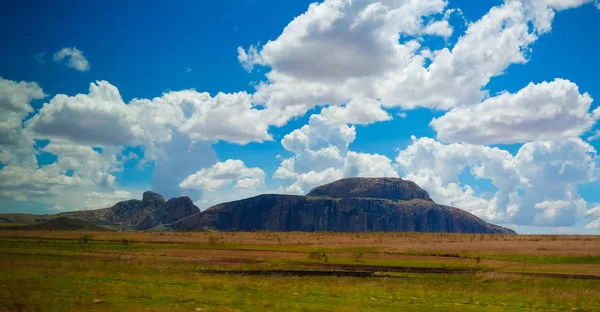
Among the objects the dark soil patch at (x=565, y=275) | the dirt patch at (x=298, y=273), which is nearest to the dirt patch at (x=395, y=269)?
the dirt patch at (x=298, y=273)

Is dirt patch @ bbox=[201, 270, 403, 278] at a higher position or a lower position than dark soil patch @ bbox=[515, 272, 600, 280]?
lower

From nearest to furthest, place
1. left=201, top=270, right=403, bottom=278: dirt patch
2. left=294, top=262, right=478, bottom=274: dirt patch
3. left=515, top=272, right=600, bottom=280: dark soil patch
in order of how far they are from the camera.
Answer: left=515, top=272, right=600, bottom=280: dark soil patch < left=201, top=270, right=403, bottom=278: dirt patch < left=294, top=262, right=478, bottom=274: dirt patch

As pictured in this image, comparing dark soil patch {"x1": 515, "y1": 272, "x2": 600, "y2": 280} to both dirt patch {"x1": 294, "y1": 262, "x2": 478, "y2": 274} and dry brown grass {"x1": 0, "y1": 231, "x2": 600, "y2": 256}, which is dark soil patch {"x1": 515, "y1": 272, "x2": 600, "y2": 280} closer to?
dirt patch {"x1": 294, "y1": 262, "x2": 478, "y2": 274}

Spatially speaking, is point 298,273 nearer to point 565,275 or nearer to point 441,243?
point 565,275

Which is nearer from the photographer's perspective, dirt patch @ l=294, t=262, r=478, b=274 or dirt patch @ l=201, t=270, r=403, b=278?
A: dirt patch @ l=201, t=270, r=403, b=278

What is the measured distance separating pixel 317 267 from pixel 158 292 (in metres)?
28.8

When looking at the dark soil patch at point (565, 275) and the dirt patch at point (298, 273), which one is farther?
the dirt patch at point (298, 273)

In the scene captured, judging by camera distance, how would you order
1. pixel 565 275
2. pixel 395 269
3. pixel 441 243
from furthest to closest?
pixel 441 243
pixel 395 269
pixel 565 275

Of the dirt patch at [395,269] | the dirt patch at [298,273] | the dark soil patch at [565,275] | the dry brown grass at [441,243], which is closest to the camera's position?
the dark soil patch at [565,275]

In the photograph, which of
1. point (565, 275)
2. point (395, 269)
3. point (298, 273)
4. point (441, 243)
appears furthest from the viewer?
point (441, 243)

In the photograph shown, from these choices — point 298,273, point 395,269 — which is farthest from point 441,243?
point 298,273

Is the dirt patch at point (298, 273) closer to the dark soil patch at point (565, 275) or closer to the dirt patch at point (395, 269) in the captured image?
the dirt patch at point (395, 269)

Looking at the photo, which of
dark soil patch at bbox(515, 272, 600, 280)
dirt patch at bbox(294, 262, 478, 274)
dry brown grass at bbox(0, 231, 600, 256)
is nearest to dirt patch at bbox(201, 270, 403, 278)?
dirt patch at bbox(294, 262, 478, 274)

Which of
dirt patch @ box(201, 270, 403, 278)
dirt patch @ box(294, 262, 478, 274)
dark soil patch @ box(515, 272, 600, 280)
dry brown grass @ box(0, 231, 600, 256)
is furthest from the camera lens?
dry brown grass @ box(0, 231, 600, 256)
